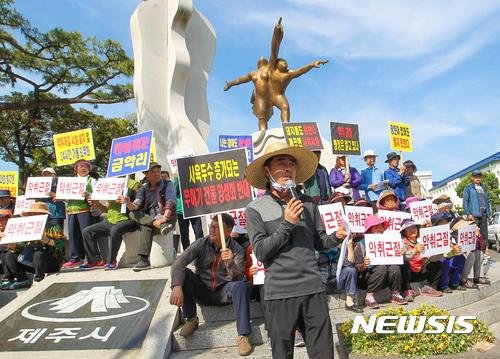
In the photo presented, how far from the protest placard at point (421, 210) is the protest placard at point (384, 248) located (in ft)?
4.53

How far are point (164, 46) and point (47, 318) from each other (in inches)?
386

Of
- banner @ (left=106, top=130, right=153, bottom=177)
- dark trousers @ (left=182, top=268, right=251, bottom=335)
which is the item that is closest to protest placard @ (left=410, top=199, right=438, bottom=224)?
dark trousers @ (left=182, top=268, right=251, bottom=335)

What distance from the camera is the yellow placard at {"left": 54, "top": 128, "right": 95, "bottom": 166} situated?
7.60 meters

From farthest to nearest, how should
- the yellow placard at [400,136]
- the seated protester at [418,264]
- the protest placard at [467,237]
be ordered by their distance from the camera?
the yellow placard at [400,136] < the protest placard at [467,237] < the seated protester at [418,264]

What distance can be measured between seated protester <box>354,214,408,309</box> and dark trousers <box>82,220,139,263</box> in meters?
3.25

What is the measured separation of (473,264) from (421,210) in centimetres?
99

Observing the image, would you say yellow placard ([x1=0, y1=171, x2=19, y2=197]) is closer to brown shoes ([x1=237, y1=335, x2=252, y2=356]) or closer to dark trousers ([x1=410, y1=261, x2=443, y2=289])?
brown shoes ([x1=237, y1=335, x2=252, y2=356])

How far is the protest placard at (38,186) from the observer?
654 cm

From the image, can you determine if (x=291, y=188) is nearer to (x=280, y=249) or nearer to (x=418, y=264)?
(x=280, y=249)

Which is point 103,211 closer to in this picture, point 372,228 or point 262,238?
point 372,228

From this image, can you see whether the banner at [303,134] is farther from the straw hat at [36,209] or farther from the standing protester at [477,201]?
the straw hat at [36,209]

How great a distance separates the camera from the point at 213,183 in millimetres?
4434

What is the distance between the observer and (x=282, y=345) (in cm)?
258

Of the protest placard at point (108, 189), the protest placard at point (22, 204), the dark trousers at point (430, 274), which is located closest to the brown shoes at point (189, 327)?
the protest placard at point (108, 189)
